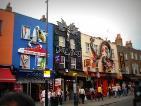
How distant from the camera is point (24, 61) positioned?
2758 centimetres

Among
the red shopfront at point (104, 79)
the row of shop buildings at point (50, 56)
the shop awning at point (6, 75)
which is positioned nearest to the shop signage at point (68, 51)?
the row of shop buildings at point (50, 56)

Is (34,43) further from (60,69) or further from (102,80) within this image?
(102,80)

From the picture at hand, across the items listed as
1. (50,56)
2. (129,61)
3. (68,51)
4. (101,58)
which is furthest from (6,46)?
(129,61)

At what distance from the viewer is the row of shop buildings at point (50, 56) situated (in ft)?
86.2

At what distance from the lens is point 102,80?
40875mm

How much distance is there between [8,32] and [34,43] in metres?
3.17

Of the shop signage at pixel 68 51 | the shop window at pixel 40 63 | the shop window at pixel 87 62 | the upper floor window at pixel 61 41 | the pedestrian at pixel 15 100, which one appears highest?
the upper floor window at pixel 61 41

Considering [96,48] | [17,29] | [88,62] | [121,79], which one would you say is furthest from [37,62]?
[121,79]

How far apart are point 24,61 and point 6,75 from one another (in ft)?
11.7

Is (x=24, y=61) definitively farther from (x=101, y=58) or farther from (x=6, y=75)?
(x=101, y=58)

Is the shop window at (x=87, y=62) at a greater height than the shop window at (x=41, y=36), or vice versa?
the shop window at (x=41, y=36)

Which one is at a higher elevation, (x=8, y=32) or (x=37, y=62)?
(x=8, y=32)

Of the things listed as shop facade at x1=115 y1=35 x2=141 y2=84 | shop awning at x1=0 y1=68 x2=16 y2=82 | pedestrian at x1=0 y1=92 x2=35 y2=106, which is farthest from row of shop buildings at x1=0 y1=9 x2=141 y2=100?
pedestrian at x1=0 y1=92 x2=35 y2=106

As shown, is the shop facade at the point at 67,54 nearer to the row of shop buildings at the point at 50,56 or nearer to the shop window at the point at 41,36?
the row of shop buildings at the point at 50,56
